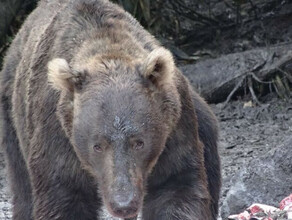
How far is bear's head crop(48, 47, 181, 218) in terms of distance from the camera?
644 centimetres

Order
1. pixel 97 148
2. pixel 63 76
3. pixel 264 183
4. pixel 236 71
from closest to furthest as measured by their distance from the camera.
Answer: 1. pixel 97 148
2. pixel 63 76
3. pixel 264 183
4. pixel 236 71

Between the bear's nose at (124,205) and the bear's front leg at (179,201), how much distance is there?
0.91m

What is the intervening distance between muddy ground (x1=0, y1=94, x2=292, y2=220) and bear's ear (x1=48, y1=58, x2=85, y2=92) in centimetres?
380

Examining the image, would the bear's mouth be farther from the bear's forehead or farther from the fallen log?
the fallen log

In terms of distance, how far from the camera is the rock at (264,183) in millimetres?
8531

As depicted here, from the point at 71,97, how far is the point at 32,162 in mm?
698

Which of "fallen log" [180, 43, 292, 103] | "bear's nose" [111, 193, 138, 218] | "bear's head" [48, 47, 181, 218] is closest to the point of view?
"bear's nose" [111, 193, 138, 218]

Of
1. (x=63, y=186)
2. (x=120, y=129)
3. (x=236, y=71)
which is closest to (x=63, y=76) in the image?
(x=120, y=129)

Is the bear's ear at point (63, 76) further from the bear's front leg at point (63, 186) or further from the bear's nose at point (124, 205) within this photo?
the bear's nose at point (124, 205)

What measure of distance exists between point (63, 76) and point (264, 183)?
251 centimetres

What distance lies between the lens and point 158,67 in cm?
681

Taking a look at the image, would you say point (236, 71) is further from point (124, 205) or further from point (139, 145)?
point (124, 205)

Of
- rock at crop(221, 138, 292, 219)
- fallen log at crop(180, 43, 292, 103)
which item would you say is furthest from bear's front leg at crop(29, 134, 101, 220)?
fallen log at crop(180, 43, 292, 103)

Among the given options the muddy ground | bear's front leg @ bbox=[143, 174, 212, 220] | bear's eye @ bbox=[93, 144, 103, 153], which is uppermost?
bear's eye @ bbox=[93, 144, 103, 153]
